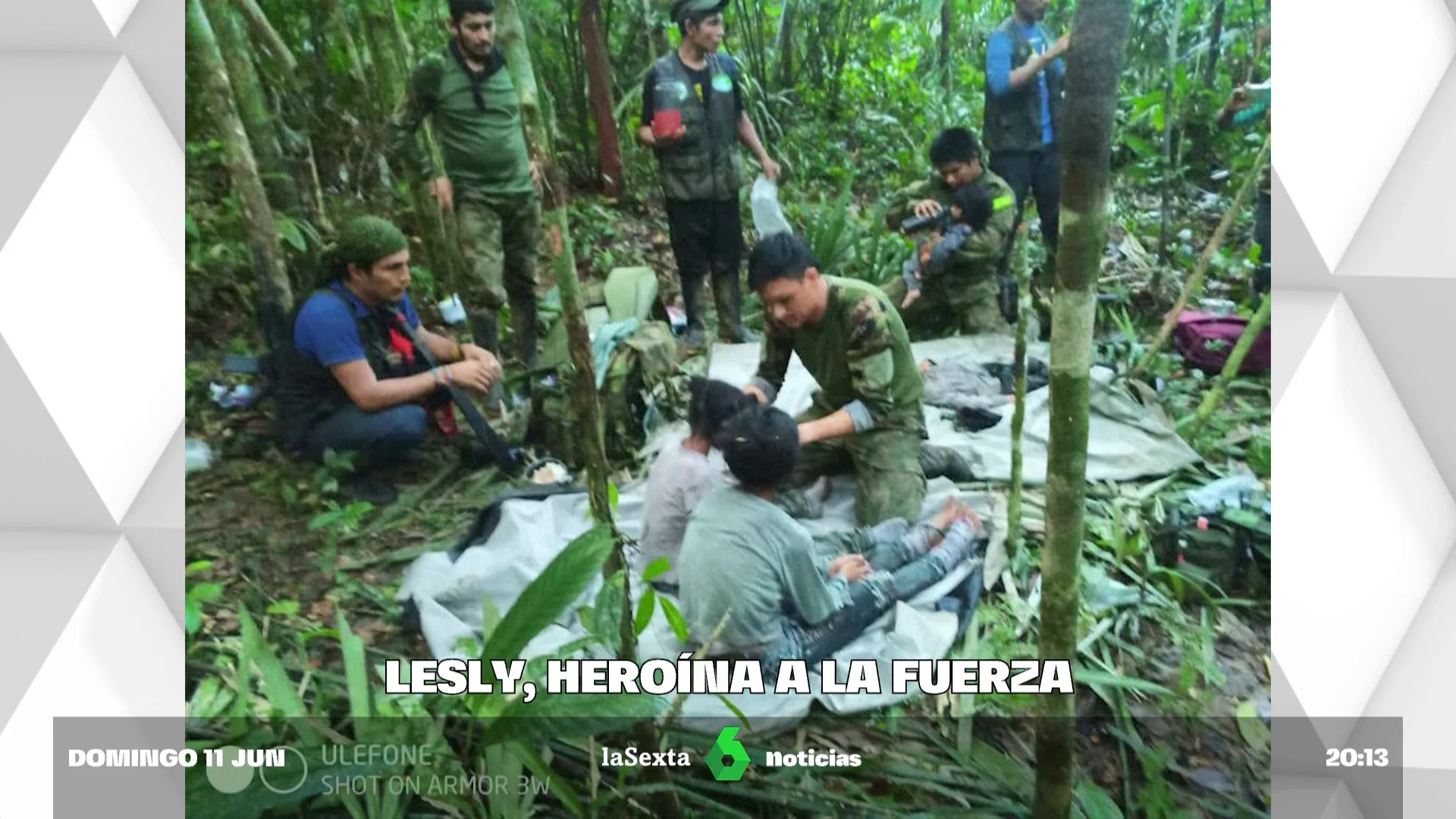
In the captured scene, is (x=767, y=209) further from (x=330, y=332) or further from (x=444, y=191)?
(x=330, y=332)

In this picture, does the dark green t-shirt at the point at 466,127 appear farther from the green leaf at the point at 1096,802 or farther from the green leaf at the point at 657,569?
the green leaf at the point at 1096,802

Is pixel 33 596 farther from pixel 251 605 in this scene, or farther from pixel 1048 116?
pixel 1048 116

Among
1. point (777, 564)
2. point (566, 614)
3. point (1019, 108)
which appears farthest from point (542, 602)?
point (1019, 108)

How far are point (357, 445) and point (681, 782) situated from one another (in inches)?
26.8

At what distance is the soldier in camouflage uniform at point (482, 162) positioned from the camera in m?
1.54

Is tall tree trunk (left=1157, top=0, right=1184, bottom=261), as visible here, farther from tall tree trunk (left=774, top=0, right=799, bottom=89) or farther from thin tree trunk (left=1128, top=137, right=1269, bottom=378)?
tall tree trunk (left=774, top=0, right=799, bottom=89)

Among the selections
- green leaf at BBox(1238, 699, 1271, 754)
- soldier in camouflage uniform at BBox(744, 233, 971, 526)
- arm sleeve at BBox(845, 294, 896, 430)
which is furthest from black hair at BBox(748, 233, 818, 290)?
green leaf at BBox(1238, 699, 1271, 754)

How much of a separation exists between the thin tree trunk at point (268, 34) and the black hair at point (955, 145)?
0.95m

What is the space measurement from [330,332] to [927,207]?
0.90 m

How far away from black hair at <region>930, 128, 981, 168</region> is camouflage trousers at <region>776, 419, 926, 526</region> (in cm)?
42

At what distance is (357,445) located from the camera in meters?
1.56

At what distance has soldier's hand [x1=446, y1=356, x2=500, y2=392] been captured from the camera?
1577mm

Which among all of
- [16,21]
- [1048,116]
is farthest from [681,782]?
[16,21]

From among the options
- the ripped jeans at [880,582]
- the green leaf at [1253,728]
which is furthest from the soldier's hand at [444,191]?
the green leaf at [1253,728]
